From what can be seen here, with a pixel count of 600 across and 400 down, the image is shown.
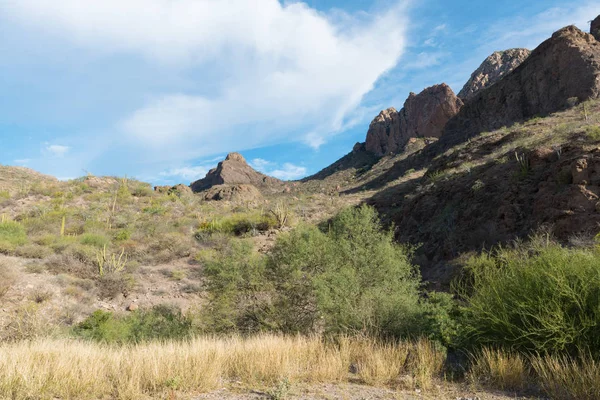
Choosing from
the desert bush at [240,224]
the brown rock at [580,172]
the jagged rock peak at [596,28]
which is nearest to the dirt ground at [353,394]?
the brown rock at [580,172]

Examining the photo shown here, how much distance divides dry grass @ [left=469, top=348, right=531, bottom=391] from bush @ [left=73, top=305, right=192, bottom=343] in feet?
20.4

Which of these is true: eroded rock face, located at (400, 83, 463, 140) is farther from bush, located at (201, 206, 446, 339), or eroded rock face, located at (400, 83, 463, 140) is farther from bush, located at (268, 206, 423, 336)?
bush, located at (201, 206, 446, 339)

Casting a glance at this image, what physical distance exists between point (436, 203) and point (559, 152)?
5.63m

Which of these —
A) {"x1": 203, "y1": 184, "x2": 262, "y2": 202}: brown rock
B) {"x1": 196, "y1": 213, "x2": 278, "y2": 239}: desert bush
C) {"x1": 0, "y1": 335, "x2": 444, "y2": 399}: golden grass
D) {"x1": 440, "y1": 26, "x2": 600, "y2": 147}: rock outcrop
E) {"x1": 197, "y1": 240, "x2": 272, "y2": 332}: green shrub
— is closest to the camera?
{"x1": 0, "y1": 335, "x2": 444, "y2": 399}: golden grass

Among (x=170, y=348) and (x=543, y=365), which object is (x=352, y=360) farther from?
(x=170, y=348)

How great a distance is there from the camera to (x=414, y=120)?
72562 millimetres

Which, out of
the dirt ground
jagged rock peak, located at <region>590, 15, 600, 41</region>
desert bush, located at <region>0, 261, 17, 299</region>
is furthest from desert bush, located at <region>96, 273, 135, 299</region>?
jagged rock peak, located at <region>590, 15, 600, 41</region>

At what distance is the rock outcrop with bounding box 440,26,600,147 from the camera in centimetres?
2838

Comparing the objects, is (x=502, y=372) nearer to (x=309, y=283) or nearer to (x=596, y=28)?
(x=309, y=283)

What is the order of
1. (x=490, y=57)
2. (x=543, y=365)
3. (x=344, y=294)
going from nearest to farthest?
(x=543, y=365), (x=344, y=294), (x=490, y=57)

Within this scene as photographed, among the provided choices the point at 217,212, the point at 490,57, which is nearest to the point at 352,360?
the point at 217,212

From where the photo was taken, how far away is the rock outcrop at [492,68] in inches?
2657

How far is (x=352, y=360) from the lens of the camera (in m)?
5.75

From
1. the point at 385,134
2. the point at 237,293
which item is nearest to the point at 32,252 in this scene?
the point at 237,293
